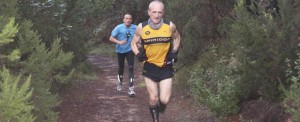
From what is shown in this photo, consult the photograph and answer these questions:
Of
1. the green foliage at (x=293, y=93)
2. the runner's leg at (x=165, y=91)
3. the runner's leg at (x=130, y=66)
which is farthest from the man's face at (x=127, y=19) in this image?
the green foliage at (x=293, y=93)

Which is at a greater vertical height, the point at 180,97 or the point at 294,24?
the point at 294,24

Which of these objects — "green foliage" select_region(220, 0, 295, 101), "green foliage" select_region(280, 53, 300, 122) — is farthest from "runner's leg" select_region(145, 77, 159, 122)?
"green foliage" select_region(280, 53, 300, 122)

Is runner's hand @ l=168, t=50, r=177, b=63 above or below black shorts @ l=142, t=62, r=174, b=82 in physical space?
above

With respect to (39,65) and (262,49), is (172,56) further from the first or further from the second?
(39,65)

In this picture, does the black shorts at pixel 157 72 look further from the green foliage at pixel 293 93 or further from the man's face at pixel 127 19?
the man's face at pixel 127 19

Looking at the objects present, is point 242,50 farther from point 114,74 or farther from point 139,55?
point 114,74

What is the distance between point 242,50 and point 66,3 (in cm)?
487

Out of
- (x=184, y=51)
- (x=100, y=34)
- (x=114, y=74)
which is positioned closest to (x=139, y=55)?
A: (x=184, y=51)

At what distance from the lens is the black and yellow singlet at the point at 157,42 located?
7625 mm

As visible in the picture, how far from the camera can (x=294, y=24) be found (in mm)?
6574

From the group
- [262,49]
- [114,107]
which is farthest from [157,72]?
[114,107]

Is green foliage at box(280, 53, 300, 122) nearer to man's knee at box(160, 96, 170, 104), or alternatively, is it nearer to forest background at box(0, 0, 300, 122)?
forest background at box(0, 0, 300, 122)

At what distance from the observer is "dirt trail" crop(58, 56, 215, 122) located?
358 inches

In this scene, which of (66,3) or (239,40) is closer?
(239,40)
